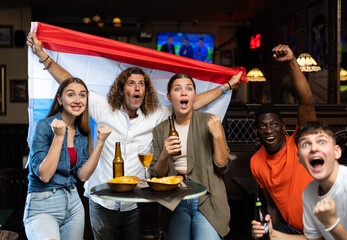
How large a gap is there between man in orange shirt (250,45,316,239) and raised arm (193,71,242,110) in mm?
409

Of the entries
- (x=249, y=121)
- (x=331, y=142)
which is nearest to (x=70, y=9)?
(x=249, y=121)

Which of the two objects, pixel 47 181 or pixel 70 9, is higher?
pixel 70 9

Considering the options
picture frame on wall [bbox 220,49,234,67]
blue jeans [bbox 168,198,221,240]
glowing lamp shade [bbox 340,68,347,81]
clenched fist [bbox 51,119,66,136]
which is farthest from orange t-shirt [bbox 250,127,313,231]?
picture frame on wall [bbox 220,49,234,67]

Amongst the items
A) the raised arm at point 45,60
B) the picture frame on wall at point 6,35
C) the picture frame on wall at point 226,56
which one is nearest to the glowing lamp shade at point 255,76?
the picture frame on wall at point 226,56

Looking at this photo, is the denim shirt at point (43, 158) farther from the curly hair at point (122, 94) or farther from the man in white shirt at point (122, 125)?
the curly hair at point (122, 94)

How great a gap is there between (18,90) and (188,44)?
14.1 feet

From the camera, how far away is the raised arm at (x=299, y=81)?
8.11ft

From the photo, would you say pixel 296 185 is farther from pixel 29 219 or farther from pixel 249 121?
pixel 249 121

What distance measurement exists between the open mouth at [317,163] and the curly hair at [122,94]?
3.99ft

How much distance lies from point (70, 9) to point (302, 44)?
202 inches

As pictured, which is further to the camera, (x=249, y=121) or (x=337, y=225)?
(x=249, y=121)

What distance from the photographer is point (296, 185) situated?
91.5 inches

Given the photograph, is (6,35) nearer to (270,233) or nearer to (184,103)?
(184,103)

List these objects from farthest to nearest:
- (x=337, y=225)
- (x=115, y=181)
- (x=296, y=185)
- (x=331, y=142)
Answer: (x=296, y=185) < (x=115, y=181) < (x=331, y=142) < (x=337, y=225)
